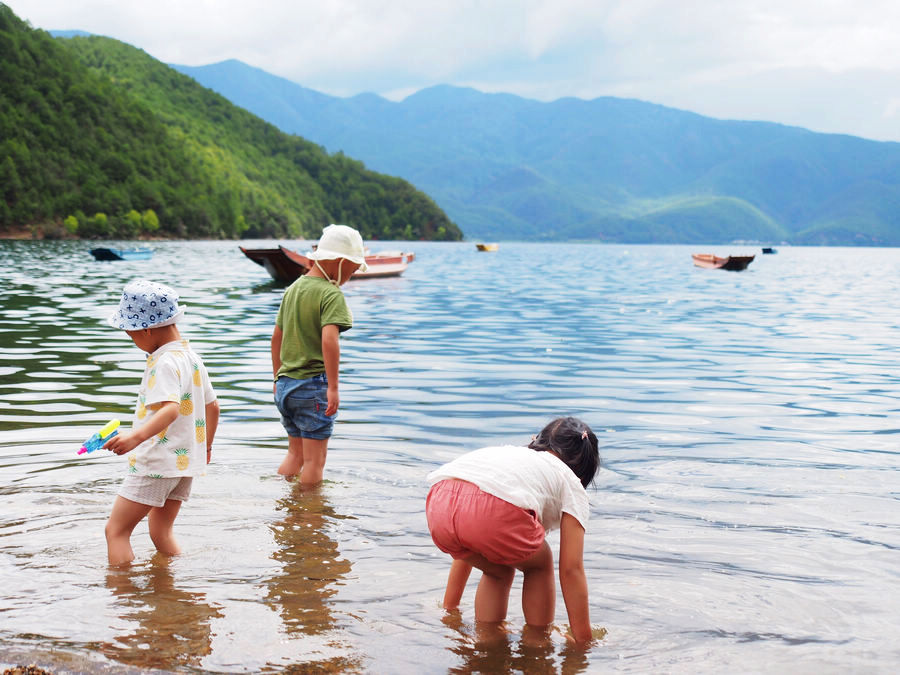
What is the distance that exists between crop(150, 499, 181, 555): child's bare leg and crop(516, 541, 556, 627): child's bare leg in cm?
217

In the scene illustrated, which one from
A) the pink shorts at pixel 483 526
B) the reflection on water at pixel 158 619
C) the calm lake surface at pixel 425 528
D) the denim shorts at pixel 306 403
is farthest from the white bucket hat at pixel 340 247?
the pink shorts at pixel 483 526

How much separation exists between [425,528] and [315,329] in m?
1.68

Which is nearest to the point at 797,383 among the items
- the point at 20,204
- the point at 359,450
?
the point at 359,450

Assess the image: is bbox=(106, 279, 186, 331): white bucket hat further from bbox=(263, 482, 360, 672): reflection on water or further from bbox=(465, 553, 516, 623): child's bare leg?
bbox=(465, 553, 516, 623): child's bare leg

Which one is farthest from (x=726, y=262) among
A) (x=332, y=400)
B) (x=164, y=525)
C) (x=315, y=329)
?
(x=164, y=525)

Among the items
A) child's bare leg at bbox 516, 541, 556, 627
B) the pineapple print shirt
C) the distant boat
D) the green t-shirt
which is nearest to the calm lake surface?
child's bare leg at bbox 516, 541, 556, 627

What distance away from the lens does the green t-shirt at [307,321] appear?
21.1 ft

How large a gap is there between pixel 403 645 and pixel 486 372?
1011cm

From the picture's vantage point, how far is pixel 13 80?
445 feet

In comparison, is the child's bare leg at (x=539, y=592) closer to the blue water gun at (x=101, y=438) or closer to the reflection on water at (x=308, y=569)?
the reflection on water at (x=308, y=569)

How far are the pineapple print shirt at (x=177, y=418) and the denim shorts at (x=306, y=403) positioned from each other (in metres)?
1.52

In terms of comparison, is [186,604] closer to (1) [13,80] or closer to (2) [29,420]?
(2) [29,420]

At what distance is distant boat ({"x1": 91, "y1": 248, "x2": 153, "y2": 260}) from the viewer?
5269cm

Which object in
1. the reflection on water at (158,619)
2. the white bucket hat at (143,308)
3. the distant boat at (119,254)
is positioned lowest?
the reflection on water at (158,619)
